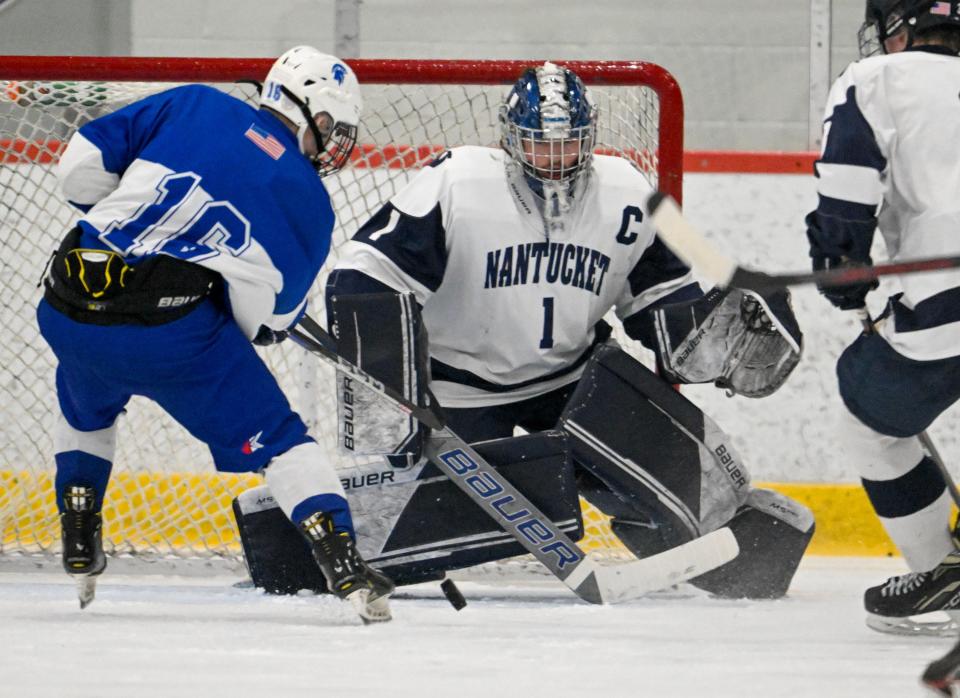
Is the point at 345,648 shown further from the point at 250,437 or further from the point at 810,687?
the point at 810,687

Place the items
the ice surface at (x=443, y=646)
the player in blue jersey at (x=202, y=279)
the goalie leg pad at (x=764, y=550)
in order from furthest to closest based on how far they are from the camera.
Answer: the goalie leg pad at (x=764, y=550)
the player in blue jersey at (x=202, y=279)
the ice surface at (x=443, y=646)

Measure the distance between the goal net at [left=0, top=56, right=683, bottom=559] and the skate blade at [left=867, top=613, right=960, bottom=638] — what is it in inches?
36.1

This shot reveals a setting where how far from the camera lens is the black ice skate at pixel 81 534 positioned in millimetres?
2637

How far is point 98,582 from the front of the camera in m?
3.17

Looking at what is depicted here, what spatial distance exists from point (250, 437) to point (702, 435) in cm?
96

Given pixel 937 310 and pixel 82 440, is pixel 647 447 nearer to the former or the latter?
pixel 937 310

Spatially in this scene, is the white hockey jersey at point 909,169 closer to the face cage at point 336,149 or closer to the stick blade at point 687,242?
the face cage at point 336,149

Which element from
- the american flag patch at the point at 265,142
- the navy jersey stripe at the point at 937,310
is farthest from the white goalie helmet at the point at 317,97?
the navy jersey stripe at the point at 937,310

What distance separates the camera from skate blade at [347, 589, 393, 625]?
97.7 inches

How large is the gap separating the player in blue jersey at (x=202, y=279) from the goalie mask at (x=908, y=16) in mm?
1018

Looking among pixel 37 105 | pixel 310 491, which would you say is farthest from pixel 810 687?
pixel 37 105

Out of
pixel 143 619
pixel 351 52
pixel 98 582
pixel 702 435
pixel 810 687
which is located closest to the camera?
pixel 810 687

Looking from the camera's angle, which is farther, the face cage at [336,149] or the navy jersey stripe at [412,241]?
the navy jersey stripe at [412,241]

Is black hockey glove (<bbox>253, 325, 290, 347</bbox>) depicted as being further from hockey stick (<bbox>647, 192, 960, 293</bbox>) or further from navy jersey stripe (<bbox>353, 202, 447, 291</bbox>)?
hockey stick (<bbox>647, 192, 960, 293</bbox>)
